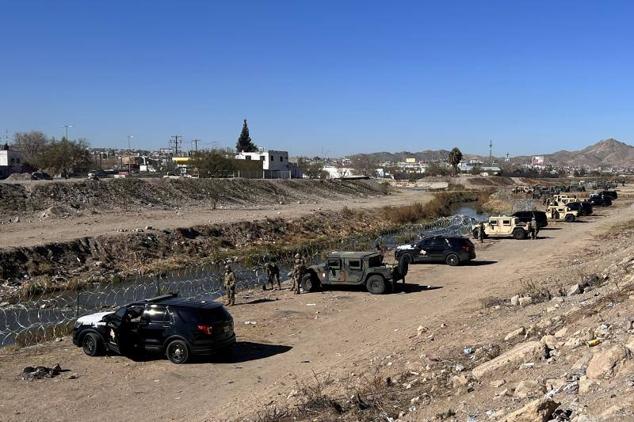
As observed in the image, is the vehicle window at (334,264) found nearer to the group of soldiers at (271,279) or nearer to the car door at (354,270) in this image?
the car door at (354,270)

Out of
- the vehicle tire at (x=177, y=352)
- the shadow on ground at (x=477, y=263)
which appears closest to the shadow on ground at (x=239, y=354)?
the vehicle tire at (x=177, y=352)

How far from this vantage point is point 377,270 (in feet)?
82.2

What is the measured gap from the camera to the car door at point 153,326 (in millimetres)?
15961

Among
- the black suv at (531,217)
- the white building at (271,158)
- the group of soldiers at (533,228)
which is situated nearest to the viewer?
the group of soldiers at (533,228)

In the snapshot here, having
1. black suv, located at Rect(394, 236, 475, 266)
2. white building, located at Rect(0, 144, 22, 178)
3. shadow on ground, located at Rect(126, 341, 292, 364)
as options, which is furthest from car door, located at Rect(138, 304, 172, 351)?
white building, located at Rect(0, 144, 22, 178)

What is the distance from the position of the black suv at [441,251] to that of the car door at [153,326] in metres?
18.2

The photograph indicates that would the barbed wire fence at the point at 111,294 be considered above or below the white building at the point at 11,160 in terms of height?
below

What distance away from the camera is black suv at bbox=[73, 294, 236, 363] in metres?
15.7

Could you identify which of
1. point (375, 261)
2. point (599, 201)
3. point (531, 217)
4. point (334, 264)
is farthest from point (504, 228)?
point (599, 201)

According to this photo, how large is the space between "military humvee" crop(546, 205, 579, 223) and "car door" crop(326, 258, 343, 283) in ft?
125

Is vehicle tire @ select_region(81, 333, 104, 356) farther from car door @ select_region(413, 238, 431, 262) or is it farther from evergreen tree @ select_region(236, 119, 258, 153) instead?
evergreen tree @ select_region(236, 119, 258, 153)

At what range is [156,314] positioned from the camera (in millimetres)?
16062

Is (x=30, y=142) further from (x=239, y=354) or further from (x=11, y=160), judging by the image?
(x=239, y=354)

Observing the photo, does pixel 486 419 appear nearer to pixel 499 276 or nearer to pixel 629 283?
pixel 629 283
